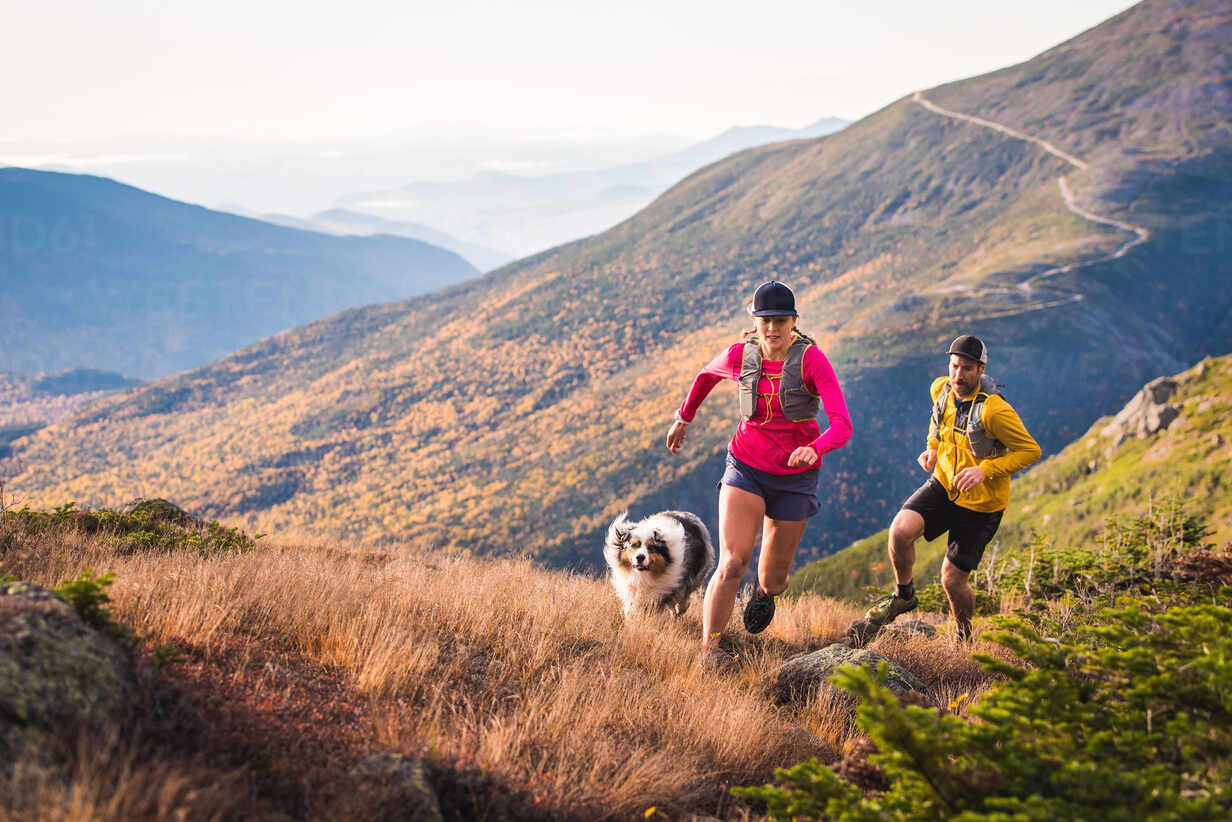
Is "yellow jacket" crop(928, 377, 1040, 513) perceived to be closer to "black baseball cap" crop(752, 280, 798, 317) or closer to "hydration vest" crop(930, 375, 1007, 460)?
"hydration vest" crop(930, 375, 1007, 460)

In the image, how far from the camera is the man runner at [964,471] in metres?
4.89

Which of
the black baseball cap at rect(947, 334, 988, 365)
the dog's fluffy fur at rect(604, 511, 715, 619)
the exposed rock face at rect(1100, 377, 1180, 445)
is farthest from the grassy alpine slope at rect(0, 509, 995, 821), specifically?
the exposed rock face at rect(1100, 377, 1180, 445)

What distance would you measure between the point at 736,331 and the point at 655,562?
63457 millimetres

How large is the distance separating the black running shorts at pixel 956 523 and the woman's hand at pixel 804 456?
126 centimetres

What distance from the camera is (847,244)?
76.8m

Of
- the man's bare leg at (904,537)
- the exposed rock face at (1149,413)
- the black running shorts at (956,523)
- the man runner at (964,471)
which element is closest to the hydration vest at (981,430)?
the man runner at (964,471)

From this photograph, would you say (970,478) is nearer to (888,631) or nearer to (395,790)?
(888,631)

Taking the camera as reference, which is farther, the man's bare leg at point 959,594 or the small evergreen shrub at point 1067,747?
the man's bare leg at point 959,594

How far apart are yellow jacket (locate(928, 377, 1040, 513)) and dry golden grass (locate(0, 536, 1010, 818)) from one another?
3.67 feet

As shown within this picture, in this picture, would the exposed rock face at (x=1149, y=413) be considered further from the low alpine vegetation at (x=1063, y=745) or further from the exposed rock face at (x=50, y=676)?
the exposed rock face at (x=50, y=676)

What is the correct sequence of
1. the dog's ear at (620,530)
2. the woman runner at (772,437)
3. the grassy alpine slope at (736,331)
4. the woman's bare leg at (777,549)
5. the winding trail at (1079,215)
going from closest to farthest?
the woman runner at (772,437), the woman's bare leg at (777,549), the dog's ear at (620,530), the grassy alpine slope at (736,331), the winding trail at (1079,215)

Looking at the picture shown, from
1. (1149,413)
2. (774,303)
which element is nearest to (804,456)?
(774,303)

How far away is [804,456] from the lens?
4219mm

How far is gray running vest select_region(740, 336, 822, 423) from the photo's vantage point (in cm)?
451
